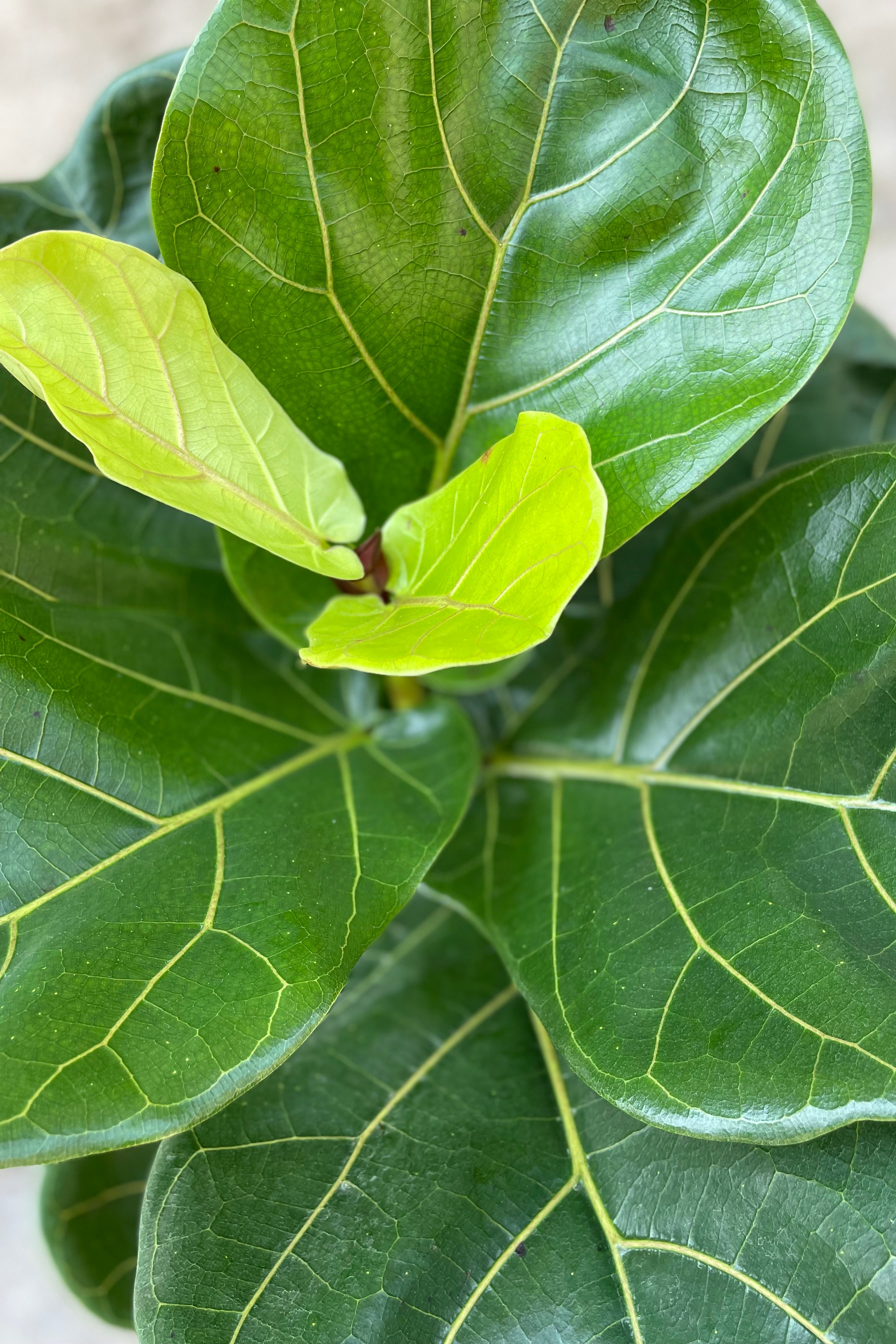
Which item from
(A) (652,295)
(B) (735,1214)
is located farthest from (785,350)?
(B) (735,1214)

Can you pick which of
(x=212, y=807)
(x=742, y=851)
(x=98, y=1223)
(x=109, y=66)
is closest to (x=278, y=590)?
(x=212, y=807)

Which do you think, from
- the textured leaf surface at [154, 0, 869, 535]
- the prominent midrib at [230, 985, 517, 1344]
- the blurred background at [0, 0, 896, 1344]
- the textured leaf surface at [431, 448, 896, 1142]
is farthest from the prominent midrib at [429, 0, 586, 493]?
the blurred background at [0, 0, 896, 1344]

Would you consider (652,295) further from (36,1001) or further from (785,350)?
(36,1001)

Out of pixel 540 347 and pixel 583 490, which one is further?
pixel 540 347

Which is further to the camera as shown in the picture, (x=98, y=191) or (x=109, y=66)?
(x=109, y=66)

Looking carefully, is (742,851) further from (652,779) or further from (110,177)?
(110,177)

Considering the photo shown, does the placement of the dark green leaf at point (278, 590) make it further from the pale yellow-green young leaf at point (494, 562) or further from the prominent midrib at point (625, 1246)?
the prominent midrib at point (625, 1246)
